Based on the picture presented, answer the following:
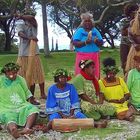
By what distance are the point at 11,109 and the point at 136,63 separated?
97.6 inches

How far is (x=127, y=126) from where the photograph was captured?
6.57 meters

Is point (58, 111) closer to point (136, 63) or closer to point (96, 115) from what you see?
point (96, 115)

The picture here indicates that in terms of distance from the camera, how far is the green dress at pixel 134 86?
7.52 meters

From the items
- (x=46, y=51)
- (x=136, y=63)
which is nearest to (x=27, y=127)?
(x=136, y=63)

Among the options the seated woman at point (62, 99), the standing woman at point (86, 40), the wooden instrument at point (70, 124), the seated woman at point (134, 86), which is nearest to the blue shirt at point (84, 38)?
the standing woman at point (86, 40)

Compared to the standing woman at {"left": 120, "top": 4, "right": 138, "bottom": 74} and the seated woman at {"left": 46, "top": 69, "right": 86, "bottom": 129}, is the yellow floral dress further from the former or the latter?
the standing woman at {"left": 120, "top": 4, "right": 138, "bottom": 74}

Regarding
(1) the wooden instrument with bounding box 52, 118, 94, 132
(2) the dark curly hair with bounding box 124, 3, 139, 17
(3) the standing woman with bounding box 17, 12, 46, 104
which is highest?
(2) the dark curly hair with bounding box 124, 3, 139, 17

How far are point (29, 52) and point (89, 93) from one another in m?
1.70

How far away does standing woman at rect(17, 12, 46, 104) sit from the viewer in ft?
28.0

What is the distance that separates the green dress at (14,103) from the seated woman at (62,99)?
0.92ft

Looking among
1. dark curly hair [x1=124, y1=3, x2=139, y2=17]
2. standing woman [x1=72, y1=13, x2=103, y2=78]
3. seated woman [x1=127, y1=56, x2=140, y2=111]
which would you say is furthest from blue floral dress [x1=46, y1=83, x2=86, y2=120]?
dark curly hair [x1=124, y1=3, x2=139, y2=17]

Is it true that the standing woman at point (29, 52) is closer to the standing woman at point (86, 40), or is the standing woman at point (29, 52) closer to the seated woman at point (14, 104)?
the standing woman at point (86, 40)

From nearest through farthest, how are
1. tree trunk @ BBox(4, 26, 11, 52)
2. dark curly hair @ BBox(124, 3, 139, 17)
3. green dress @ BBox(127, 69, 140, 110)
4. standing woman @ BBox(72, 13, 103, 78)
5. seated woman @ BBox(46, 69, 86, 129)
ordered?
seated woman @ BBox(46, 69, 86, 129)
green dress @ BBox(127, 69, 140, 110)
standing woman @ BBox(72, 13, 103, 78)
dark curly hair @ BBox(124, 3, 139, 17)
tree trunk @ BBox(4, 26, 11, 52)

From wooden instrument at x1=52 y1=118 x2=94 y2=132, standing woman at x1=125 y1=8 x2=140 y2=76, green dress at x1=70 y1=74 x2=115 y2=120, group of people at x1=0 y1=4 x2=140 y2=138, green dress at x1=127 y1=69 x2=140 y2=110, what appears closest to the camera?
wooden instrument at x1=52 y1=118 x2=94 y2=132
